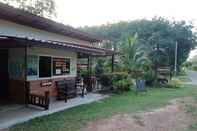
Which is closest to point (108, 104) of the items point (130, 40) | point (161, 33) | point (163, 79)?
point (130, 40)

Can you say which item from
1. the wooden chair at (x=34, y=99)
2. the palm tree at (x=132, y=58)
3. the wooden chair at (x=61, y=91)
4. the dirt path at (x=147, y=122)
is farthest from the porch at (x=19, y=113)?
the palm tree at (x=132, y=58)

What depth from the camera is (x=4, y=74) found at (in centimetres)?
908

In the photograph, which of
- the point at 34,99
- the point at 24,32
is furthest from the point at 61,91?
the point at 24,32

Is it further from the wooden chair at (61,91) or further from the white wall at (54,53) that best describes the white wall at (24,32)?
the wooden chair at (61,91)

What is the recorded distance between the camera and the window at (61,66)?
1018 centimetres

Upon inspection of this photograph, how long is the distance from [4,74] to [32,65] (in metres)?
1.39

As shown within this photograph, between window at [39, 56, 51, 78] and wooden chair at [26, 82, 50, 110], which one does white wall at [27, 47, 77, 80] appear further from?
wooden chair at [26, 82, 50, 110]

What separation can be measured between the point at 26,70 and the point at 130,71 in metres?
9.41

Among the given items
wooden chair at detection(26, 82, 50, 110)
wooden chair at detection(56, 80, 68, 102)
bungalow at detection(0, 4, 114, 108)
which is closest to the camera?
wooden chair at detection(26, 82, 50, 110)

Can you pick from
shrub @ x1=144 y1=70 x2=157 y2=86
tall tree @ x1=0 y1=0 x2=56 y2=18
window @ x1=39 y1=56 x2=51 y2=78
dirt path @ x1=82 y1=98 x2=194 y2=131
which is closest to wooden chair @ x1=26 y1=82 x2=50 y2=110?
window @ x1=39 y1=56 x2=51 y2=78

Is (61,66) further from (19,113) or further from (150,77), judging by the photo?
(150,77)

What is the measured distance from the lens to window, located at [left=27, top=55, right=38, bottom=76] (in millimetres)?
8680

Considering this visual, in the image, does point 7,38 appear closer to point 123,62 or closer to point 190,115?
point 190,115

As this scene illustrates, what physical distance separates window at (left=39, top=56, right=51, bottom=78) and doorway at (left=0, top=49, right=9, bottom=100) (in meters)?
1.46
